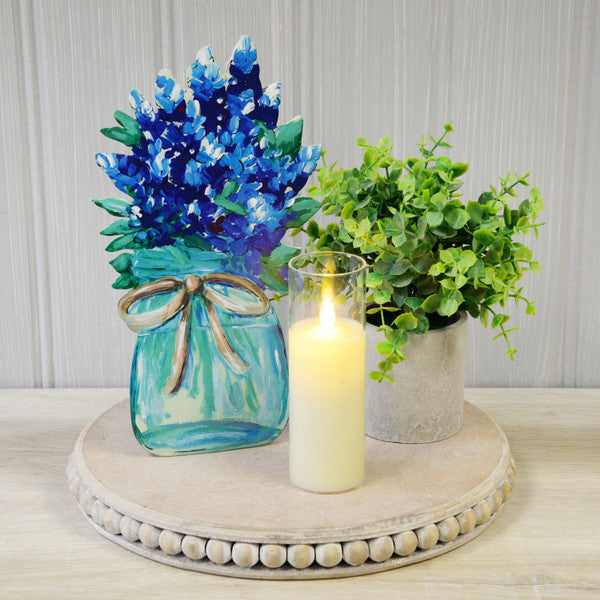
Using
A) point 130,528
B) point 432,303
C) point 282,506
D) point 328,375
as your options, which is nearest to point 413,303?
point 432,303

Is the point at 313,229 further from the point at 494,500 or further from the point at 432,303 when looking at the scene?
the point at 494,500

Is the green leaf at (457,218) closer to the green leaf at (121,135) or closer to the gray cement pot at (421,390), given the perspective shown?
the gray cement pot at (421,390)

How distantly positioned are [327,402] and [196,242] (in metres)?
0.21

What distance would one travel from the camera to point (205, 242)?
2.62ft

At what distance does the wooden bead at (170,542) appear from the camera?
68 centimetres

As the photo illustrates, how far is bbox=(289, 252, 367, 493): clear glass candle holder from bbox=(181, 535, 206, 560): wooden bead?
0.11m

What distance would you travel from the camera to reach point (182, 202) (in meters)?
0.79

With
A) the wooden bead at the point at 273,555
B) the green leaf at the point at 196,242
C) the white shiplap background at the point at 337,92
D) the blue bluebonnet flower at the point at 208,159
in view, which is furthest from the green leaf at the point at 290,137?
the wooden bead at the point at 273,555

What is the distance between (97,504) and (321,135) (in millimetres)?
520

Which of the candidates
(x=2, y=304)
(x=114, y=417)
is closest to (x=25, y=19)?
(x=2, y=304)

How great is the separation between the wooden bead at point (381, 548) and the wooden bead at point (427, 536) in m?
0.03

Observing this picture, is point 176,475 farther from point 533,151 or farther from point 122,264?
point 533,151

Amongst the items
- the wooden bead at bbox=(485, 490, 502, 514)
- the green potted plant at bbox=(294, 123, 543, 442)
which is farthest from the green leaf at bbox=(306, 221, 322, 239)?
the wooden bead at bbox=(485, 490, 502, 514)

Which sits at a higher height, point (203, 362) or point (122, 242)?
point (122, 242)
